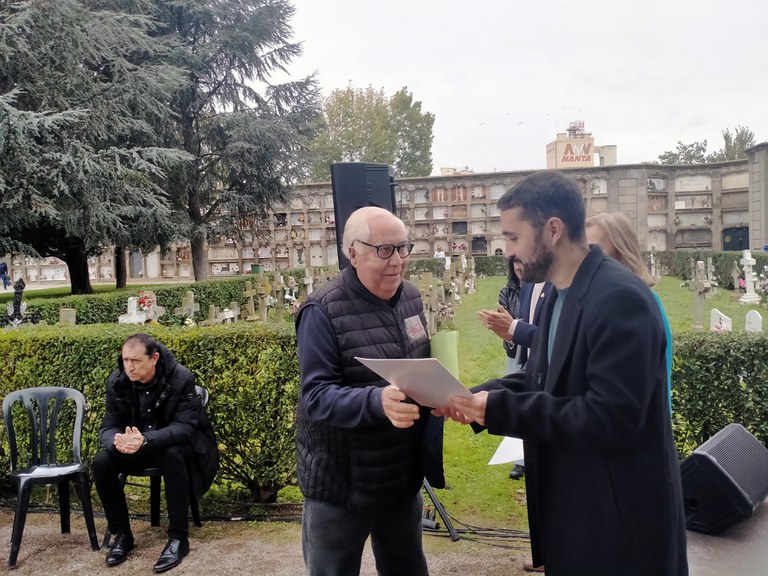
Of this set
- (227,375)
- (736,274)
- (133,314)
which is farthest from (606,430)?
(736,274)

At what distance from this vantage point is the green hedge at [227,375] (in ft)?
12.4

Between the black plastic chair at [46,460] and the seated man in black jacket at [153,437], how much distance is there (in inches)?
10.4

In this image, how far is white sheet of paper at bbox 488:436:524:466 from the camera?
2227mm

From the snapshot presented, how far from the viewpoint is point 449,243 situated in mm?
28422

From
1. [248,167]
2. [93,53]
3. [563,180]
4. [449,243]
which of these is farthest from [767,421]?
[449,243]

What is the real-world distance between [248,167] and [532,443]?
21857 mm

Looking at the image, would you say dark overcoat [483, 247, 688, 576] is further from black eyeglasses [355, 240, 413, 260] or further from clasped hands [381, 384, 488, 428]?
black eyeglasses [355, 240, 413, 260]

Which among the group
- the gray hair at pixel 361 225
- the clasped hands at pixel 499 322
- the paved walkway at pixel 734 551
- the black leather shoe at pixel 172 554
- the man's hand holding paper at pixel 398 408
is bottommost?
the black leather shoe at pixel 172 554

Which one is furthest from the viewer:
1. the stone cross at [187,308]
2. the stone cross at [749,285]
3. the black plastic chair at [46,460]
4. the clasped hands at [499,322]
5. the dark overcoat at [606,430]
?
the stone cross at [749,285]

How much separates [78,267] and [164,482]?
1577cm

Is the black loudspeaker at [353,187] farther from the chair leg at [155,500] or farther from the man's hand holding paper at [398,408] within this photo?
the man's hand holding paper at [398,408]

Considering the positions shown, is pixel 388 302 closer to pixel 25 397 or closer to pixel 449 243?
pixel 25 397

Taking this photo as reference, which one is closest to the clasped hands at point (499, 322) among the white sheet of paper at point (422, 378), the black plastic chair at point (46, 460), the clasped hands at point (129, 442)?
the white sheet of paper at point (422, 378)

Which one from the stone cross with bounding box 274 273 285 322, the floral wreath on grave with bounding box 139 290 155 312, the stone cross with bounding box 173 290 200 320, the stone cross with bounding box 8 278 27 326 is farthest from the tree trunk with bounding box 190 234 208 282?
the stone cross with bounding box 8 278 27 326
